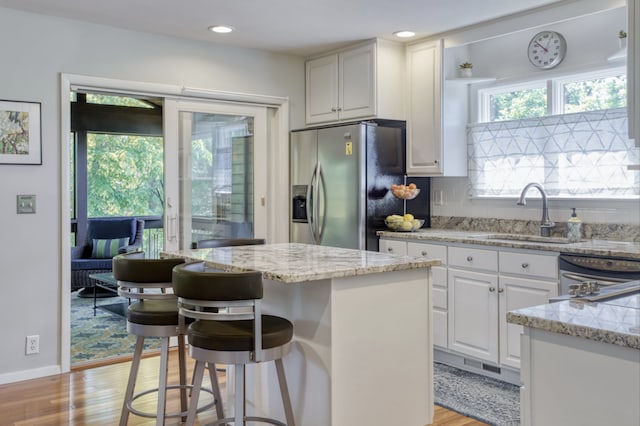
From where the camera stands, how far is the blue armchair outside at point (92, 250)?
641cm

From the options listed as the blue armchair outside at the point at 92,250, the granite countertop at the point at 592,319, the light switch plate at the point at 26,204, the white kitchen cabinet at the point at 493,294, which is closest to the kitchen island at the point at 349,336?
the granite countertop at the point at 592,319

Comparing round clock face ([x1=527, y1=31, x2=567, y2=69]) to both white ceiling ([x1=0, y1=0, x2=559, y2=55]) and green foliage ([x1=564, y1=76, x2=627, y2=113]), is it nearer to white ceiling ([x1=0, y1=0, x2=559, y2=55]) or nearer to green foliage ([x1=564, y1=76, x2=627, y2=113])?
green foliage ([x1=564, y1=76, x2=627, y2=113])

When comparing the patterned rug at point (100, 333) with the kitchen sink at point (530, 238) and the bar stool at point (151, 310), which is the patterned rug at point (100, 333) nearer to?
the bar stool at point (151, 310)

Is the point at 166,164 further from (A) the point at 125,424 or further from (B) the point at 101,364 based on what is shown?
(A) the point at 125,424

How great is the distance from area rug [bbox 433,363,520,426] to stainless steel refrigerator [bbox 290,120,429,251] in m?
1.14

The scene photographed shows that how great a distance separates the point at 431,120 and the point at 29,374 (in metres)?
3.34

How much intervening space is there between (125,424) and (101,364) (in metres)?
1.49

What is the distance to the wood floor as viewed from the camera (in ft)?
9.84

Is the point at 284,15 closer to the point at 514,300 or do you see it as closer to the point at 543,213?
the point at 543,213

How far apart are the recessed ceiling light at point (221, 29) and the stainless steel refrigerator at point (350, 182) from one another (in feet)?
3.40

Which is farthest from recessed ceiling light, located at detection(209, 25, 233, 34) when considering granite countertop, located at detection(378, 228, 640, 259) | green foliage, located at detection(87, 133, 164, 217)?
green foliage, located at detection(87, 133, 164, 217)

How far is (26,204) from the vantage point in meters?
3.72

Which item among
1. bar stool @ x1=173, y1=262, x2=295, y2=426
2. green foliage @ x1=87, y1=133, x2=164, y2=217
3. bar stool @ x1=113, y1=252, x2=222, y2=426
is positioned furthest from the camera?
green foliage @ x1=87, y1=133, x2=164, y2=217

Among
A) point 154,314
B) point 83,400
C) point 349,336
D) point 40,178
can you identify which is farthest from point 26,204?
point 349,336
